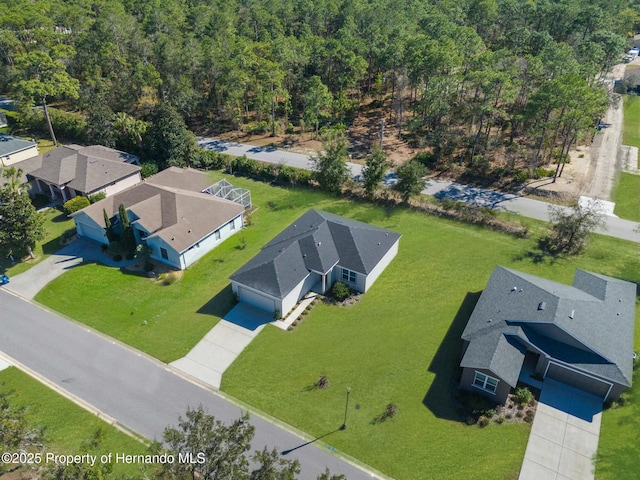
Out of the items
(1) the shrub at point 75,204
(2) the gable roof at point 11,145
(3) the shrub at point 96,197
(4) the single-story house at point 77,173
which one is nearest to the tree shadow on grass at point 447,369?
(3) the shrub at point 96,197

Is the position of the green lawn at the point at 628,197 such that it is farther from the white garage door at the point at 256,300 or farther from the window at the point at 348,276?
the white garage door at the point at 256,300

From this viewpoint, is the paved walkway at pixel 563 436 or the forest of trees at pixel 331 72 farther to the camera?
the forest of trees at pixel 331 72

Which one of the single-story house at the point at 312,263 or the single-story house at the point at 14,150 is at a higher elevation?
the single-story house at the point at 14,150

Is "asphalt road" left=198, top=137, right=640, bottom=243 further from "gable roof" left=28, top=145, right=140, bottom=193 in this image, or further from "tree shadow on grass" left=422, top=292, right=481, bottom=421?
"tree shadow on grass" left=422, top=292, right=481, bottom=421

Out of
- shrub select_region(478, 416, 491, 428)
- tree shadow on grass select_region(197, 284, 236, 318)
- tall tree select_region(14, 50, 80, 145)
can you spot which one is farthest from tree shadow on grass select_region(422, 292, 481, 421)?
tall tree select_region(14, 50, 80, 145)

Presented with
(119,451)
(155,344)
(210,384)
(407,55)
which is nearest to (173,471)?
(119,451)
